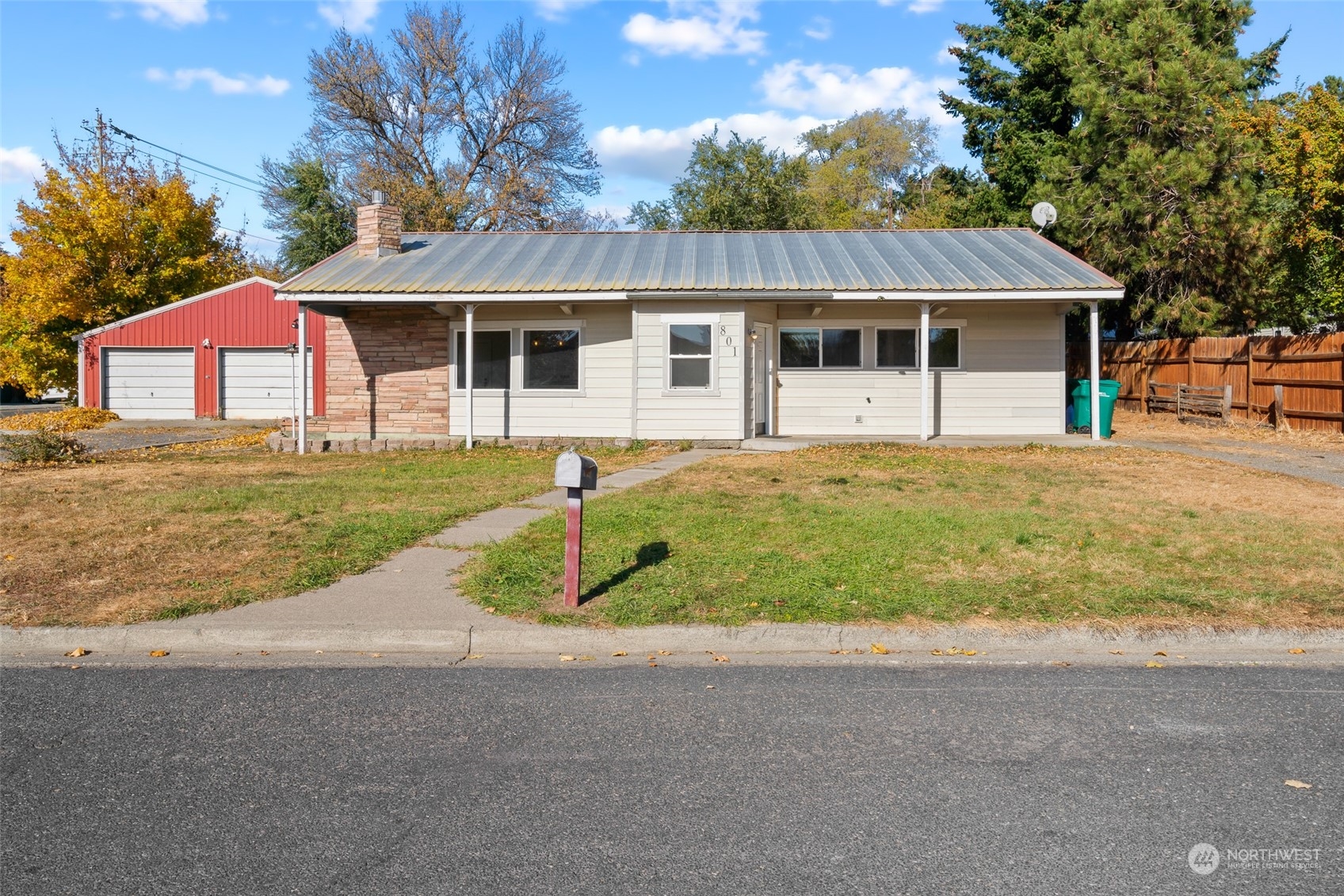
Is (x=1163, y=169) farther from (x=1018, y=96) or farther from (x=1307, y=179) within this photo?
(x=1018, y=96)

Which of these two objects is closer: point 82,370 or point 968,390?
point 968,390

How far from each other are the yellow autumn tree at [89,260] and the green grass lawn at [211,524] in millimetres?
17555

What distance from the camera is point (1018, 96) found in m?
30.5

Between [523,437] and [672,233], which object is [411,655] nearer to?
[523,437]

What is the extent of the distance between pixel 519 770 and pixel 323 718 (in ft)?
4.11

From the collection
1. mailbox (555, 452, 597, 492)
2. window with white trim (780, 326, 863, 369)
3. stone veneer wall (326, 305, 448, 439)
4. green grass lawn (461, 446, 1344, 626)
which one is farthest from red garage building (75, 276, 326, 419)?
mailbox (555, 452, 597, 492)

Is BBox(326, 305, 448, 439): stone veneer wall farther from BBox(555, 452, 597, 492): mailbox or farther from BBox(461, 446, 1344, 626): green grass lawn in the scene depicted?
BBox(555, 452, 597, 492): mailbox

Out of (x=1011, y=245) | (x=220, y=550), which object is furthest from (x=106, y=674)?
(x=1011, y=245)

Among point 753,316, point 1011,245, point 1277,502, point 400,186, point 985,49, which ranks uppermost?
point 985,49

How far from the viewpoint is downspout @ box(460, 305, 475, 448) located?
17.4m

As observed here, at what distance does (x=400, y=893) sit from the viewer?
10.6 ft

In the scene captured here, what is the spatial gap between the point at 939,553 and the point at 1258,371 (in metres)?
16.4

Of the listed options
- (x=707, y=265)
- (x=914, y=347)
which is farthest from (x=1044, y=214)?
(x=707, y=265)

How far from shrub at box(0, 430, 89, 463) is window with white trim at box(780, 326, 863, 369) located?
1210 centimetres
